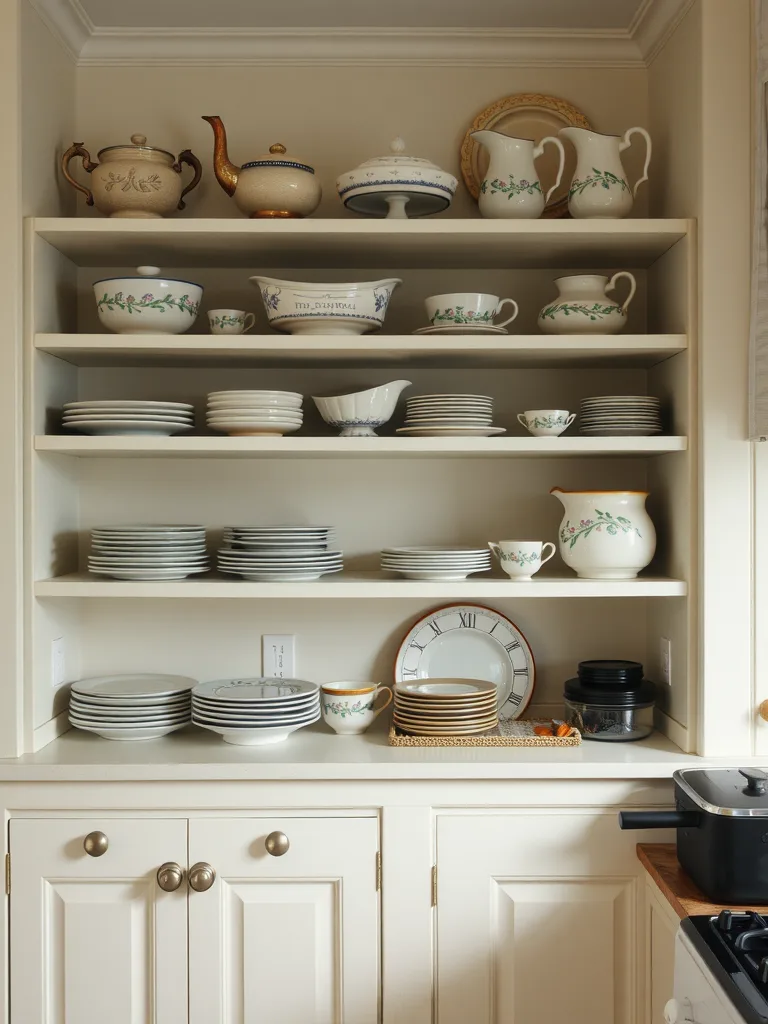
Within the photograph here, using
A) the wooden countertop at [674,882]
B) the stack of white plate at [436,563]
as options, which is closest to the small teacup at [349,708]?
the stack of white plate at [436,563]

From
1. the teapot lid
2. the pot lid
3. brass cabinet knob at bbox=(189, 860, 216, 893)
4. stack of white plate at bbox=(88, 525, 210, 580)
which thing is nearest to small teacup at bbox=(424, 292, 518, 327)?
the teapot lid

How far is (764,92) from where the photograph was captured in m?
1.80

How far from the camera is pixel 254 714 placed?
6.47 feet

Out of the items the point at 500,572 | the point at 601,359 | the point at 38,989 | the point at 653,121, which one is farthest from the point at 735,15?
the point at 38,989

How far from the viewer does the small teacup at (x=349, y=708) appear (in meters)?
2.07

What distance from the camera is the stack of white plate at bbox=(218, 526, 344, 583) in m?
2.03

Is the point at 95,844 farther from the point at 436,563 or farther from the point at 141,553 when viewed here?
the point at 436,563

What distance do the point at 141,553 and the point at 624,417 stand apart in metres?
1.07

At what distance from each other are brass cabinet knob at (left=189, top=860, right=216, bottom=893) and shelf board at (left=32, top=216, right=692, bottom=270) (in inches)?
50.4

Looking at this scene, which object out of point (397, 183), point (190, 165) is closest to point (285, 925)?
point (397, 183)

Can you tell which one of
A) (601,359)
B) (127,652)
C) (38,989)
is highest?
(601,359)

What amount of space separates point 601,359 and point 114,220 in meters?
1.10

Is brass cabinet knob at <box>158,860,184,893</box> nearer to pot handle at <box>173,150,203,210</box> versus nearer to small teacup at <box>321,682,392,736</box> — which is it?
small teacup at <box>321,682,392,736</box>

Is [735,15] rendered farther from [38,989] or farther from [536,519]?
[38,989]
